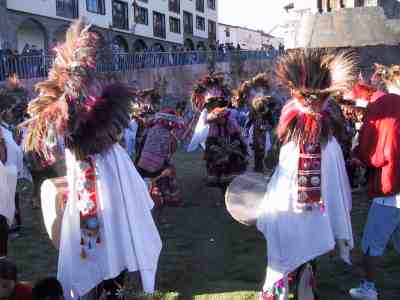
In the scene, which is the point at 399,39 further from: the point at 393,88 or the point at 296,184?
the point at 296,184

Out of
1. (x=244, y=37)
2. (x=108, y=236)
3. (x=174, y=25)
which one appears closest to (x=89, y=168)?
(x=108, y=236)

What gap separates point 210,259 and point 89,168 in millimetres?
2490

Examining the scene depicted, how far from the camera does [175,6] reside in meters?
44.6

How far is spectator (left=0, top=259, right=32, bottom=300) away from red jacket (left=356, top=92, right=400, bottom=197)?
2844 mm

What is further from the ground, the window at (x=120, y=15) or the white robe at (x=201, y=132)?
the window at (x=120, y=15)

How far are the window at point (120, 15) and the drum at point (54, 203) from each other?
32242 millimetres

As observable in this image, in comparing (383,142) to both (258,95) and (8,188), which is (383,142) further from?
(258,95)

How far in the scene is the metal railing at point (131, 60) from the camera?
16.3 m

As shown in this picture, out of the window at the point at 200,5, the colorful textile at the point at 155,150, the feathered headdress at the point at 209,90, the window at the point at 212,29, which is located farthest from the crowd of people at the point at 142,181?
the window at the point at 200,5

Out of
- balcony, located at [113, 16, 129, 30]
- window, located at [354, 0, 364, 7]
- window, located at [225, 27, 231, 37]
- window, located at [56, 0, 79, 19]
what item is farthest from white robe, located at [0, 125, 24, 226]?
window, located at [225, 27, 231, 37]

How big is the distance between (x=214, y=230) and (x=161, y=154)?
1.38 meters

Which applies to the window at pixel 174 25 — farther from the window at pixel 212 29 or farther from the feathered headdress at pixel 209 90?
the feathered headdress at pixel 209 90

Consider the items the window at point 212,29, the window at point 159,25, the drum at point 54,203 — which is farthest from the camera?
the window at point 212,29

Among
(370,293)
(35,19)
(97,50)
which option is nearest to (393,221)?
(370,293)
